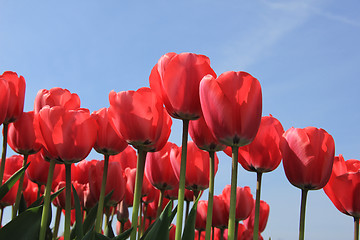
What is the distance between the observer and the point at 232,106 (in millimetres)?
1532

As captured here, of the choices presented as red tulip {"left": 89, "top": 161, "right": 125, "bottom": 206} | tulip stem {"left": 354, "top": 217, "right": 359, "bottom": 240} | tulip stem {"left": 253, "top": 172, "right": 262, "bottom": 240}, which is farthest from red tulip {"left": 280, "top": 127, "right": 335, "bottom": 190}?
red tulip {"left": 89, "top": 161, "right": 125, "bottom": 206}

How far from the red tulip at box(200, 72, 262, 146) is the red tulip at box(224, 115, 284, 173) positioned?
262mm

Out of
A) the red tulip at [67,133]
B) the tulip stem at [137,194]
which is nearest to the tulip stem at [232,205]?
the tulip stem at [137,194]

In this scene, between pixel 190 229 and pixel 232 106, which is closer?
pixel 232 106

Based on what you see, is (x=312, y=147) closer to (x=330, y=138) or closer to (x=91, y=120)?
(x=330, y=138)

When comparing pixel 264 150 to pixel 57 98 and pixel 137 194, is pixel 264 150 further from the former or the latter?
pixel 57 98

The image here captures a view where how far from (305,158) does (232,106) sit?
422 millimetres

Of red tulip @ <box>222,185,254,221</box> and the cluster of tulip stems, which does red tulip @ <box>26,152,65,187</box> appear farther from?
red tulip @ <box>222,185,254,221</box>

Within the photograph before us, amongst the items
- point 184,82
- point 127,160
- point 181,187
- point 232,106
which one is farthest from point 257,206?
point 127,160

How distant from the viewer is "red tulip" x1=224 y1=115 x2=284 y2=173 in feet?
5.89

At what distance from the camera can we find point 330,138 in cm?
178

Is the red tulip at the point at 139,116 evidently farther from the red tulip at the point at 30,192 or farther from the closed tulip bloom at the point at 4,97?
the red tulip at the point at 30,192

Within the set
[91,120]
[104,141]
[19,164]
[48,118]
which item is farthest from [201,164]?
[19,164]

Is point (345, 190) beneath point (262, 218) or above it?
above
